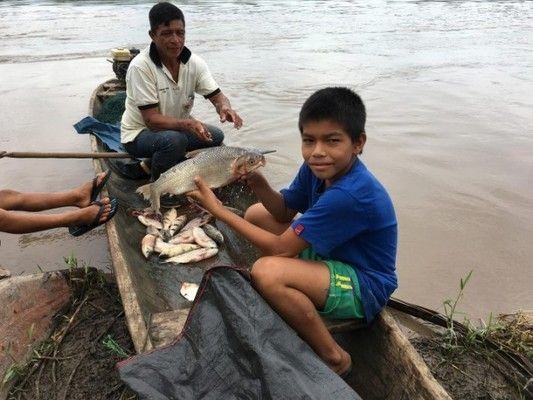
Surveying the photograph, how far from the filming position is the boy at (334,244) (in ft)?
7.66

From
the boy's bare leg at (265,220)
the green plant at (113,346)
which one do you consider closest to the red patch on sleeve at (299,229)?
the boy's bare leg at (265,220)

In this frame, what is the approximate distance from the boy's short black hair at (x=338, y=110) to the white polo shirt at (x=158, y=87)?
2449 mm

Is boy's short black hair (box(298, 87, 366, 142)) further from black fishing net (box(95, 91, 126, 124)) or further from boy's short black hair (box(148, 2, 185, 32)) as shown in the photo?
black fishing net (box(95, 91, 126, 124))

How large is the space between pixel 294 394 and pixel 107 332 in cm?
169

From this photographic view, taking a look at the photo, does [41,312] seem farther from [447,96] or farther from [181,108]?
[447,96]

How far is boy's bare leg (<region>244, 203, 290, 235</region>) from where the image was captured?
3373 mm

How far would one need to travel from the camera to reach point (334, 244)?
2373mm

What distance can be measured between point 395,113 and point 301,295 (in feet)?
22.8

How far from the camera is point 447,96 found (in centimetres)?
949

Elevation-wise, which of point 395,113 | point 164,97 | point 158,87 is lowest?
point 395,113

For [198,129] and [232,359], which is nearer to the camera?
[232,359]

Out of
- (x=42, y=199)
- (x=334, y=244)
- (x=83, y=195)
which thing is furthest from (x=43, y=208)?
(x=334, y=244)

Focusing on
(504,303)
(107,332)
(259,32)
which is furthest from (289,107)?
(259,32)

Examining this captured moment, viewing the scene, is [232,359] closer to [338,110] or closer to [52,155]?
[338,110]
